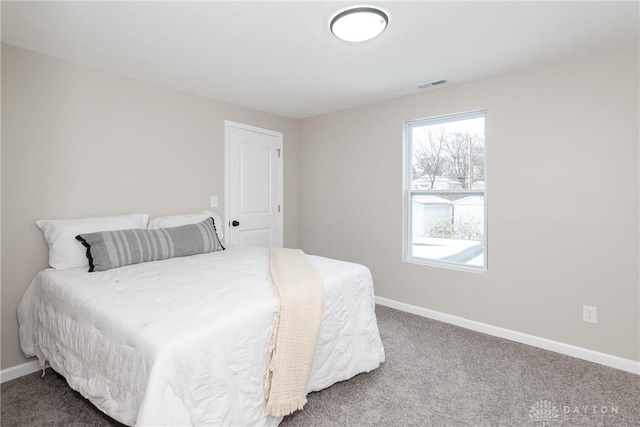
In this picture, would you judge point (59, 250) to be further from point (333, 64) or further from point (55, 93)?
point (333, 64)

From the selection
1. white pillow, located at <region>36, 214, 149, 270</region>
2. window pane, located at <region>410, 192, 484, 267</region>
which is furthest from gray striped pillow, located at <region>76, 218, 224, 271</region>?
window pane, located at <region>410, 192, 484, 267</region>

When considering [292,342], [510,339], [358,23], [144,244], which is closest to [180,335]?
[292,342]

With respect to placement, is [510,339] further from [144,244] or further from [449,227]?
[144,244]

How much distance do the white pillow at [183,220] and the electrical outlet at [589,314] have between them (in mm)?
3218

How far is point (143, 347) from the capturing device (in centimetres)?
130

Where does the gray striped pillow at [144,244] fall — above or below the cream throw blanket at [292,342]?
above

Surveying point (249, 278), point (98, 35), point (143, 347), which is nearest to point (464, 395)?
point (249, 278)

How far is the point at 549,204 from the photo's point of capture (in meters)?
2.67

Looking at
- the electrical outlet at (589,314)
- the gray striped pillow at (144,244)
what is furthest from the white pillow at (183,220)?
the electrical outlet at (589,314)

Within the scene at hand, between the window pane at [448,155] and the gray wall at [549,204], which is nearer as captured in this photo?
the gray wall at [549,204]

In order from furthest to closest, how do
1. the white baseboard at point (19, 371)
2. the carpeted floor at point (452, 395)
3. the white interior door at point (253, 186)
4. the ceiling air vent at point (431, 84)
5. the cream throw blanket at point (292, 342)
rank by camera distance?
1. the white interior door at point (253, 186)
2. the ceiling air vent at point (431, 84)
3. the white baseboard at point (19, 371)
4. the carpeted floor at point (452, 395)
5. the cream throw blanket at point (292, 342)

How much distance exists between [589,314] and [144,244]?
3.44m

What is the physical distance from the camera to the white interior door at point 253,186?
376 cm

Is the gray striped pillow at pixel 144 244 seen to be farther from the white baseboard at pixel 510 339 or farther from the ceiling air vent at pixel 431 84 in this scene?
the ceiling air vent at pixel 431 84
